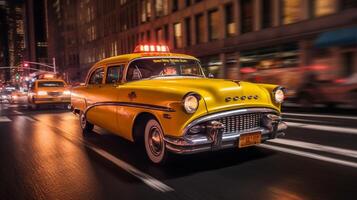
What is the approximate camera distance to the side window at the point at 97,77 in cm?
809

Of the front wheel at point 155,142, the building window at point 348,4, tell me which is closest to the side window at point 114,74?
the front wheel at point 155,142

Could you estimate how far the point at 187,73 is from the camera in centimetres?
743

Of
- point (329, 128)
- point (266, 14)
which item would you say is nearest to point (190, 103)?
point (329, 128)

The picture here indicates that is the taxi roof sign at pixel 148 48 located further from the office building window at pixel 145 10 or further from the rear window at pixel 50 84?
the office building window at pixel 145 10

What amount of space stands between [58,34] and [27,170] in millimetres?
102313

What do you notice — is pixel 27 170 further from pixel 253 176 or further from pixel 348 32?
pixel 348 32

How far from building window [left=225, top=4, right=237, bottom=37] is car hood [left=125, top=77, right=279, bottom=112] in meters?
26.5

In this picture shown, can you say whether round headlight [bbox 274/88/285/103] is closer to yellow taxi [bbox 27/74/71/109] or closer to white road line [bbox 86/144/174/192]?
white road line [bbox 86/144/174/192]

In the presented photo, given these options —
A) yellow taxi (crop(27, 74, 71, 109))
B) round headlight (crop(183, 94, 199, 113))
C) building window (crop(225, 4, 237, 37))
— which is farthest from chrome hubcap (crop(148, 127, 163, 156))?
building window (crop(225, 4, 237, 37))

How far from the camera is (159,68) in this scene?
7207mm

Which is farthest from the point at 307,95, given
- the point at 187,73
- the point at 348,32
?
the point at 187,73

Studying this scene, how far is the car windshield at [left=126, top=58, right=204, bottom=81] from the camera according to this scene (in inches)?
276

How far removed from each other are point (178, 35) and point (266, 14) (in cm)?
1331

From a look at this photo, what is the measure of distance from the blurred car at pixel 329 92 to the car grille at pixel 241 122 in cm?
948
